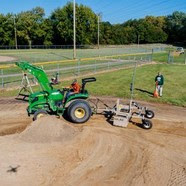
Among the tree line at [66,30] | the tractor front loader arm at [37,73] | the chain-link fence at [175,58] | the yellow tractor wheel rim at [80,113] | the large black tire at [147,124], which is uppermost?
the tree line at [66,30]

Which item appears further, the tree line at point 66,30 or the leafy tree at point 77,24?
the leafy tree at point 77,24

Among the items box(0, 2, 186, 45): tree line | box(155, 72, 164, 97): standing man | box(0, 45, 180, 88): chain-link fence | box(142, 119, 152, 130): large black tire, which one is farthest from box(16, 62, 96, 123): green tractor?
box(0, 2, 186, 45): tree line

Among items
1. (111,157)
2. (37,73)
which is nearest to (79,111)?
(37,73)

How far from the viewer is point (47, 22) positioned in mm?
83188

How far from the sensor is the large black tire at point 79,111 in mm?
9680

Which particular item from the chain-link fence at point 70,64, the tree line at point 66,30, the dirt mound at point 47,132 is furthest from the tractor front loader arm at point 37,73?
the tree line at point 66,30

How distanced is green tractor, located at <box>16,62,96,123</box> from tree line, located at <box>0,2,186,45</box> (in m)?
71.0

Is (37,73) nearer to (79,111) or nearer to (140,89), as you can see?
(79,111)

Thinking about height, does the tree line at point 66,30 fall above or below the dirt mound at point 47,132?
above

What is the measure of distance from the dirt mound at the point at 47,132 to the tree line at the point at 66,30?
72.5 m

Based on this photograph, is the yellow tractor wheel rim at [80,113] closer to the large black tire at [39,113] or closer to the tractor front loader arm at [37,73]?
the large black tire at [39,113]

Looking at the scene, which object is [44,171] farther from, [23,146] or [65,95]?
[65,95]

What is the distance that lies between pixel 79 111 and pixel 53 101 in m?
1.00

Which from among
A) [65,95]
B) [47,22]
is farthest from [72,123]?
[47,22]
